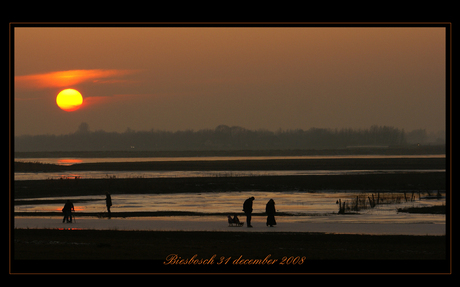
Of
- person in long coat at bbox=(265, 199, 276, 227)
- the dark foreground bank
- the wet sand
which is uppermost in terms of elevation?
person in long coat at bbox=(265, 199, 276, 227)

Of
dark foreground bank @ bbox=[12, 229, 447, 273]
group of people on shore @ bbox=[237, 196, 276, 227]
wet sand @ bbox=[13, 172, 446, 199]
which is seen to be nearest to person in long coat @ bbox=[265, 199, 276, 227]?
group of people on shore @ bbox=[237, 196, 276, 227]

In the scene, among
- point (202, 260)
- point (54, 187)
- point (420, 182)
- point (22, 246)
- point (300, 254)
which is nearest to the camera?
point (202, 260)

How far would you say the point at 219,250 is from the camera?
2102cm

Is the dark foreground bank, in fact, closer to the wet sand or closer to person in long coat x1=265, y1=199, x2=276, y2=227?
person in long coat x1=265, y1=199, x2=276, y2=227

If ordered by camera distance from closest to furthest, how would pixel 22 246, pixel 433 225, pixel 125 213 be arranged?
pixel 22 246 → pixel 433 225 → pixel 125 213

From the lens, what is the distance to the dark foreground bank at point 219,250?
17422mm

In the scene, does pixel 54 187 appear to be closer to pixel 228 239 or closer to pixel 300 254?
pixel 228 239

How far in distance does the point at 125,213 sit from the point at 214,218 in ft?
22.1

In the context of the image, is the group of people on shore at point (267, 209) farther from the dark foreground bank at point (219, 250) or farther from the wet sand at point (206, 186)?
the wet sand at point (206, 186)

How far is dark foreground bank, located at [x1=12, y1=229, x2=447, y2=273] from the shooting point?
17422mm

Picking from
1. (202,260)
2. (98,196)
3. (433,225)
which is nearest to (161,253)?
(202,260)

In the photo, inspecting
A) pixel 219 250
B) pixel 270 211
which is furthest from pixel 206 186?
pixel 219 250

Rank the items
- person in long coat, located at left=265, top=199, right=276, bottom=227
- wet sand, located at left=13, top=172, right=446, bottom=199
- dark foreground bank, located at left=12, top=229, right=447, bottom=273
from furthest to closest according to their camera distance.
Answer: wet sand, located at left=13, top=172, right=446, bottom=199, person in long coat, located at left=265, top=199, right=276, bottom=227, dark foreground bank, located at left=12, top=229, right=447, bottom=273

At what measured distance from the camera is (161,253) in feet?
66.9
